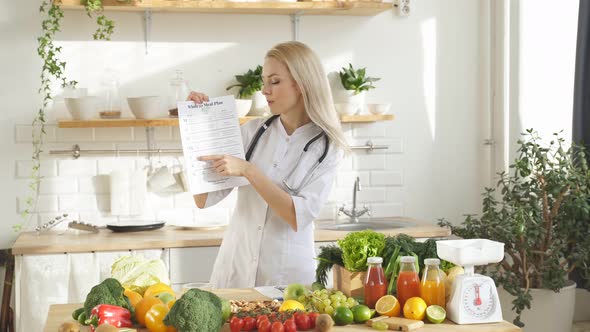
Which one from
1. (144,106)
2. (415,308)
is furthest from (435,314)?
(144,106)

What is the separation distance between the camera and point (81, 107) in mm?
4816

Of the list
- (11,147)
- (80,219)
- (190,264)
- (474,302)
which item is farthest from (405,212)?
(474,302)

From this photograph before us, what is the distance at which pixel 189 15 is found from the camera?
5133mm

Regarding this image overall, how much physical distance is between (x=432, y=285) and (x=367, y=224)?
8.30 ft

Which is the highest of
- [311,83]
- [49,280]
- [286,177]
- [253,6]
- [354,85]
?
[253,6]

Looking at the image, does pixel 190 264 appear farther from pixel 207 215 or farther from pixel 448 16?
pixel 448 16

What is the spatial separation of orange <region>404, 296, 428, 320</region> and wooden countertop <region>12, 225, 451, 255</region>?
2000mm

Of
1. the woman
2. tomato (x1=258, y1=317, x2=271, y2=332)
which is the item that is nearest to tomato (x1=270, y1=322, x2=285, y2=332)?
tomato (x1=258, y1=317, x2=271, y2=332)

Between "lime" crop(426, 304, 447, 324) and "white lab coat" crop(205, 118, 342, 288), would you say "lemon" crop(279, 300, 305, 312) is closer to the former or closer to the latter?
"lime" crop(426, 304, 447, 324)

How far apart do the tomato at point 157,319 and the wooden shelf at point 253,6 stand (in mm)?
2661

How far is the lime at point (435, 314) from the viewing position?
262 centimetres

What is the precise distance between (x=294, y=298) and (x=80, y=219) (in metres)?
2.57

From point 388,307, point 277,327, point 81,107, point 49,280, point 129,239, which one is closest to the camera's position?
point 277,327

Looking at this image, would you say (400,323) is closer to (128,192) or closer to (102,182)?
(128,192)
